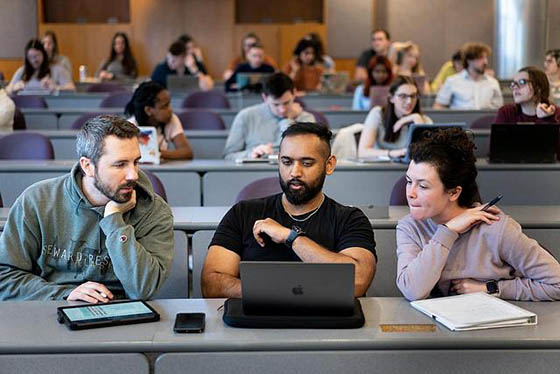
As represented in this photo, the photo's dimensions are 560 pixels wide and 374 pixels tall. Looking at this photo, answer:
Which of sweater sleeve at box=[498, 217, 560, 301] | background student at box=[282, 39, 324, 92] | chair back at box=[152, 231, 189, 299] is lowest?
chair back at box=[152, 231, 189, 299]

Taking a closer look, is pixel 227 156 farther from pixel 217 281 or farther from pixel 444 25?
pixel 444 25

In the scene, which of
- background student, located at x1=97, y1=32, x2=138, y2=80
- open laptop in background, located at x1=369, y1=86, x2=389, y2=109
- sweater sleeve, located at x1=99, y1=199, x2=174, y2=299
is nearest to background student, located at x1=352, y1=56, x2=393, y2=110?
open laptop in background, located at x1=369, y1=86, x2=389, y2=109

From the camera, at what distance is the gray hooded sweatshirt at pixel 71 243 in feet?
8.10

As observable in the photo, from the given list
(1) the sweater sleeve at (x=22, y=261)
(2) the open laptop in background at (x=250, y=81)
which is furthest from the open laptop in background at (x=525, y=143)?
(2) the open laptop in background at (x=250, y=81)

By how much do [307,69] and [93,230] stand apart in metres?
6.43

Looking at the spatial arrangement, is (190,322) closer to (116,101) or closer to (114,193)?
(114,193)

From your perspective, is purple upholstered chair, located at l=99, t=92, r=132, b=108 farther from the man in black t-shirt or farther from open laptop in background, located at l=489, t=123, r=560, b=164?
the man in black t-shirt

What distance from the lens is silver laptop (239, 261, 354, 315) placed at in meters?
2.02

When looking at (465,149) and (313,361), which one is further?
(465,149)

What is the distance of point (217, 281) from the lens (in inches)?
103

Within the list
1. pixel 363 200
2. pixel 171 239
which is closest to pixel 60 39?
pixel 363 200

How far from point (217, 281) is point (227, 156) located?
8.78 feet

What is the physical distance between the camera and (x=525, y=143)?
15.3 ft

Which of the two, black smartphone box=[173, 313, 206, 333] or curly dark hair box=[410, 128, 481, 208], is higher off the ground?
curly dark hair box=[410, 128, 481, 208]
